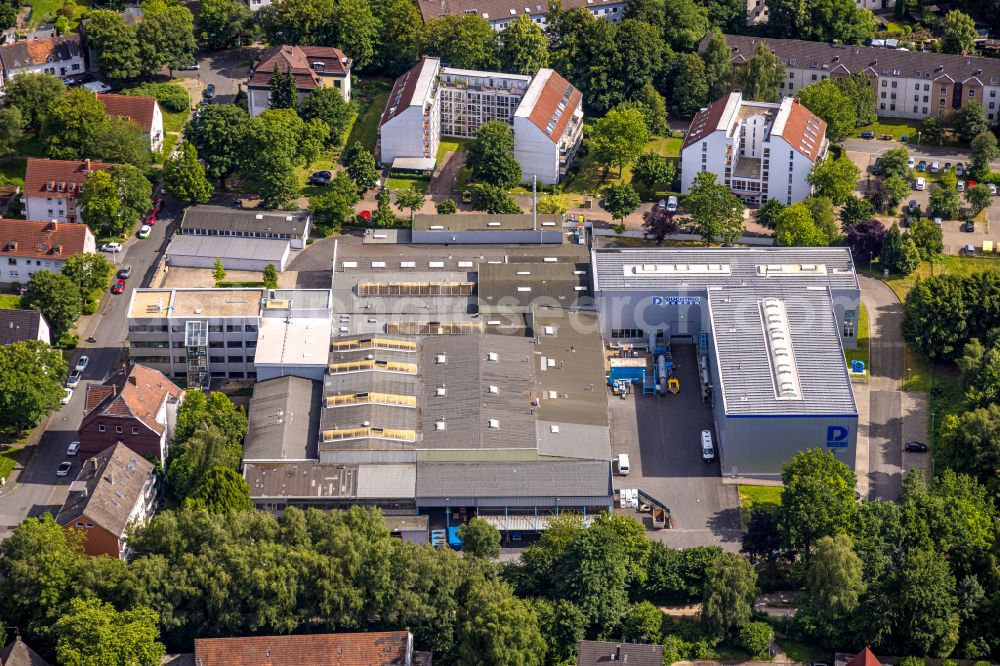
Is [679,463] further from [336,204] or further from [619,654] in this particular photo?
[336,204]

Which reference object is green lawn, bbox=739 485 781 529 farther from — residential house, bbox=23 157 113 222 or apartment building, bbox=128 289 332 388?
residential house, bbox=23 157 113 222

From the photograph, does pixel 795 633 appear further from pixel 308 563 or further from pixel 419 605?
pixel 308 563

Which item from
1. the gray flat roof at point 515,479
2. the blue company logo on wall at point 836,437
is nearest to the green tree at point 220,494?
the gray flat roof at point 515,479

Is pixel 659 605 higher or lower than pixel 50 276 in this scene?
lower

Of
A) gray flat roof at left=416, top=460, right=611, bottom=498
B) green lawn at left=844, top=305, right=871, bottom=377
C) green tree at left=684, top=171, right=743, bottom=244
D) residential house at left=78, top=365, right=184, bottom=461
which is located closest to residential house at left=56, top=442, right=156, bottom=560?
residential house at left=78, top=365, right=184, bottom=461

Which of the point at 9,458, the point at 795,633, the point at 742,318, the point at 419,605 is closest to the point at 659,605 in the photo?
the point at 795,633

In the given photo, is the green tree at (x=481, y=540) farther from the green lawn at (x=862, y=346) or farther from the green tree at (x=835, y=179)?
the green tree at (x=835, y=179)

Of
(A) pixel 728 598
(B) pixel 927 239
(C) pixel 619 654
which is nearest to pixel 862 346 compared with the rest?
(B) pixel 927 239
